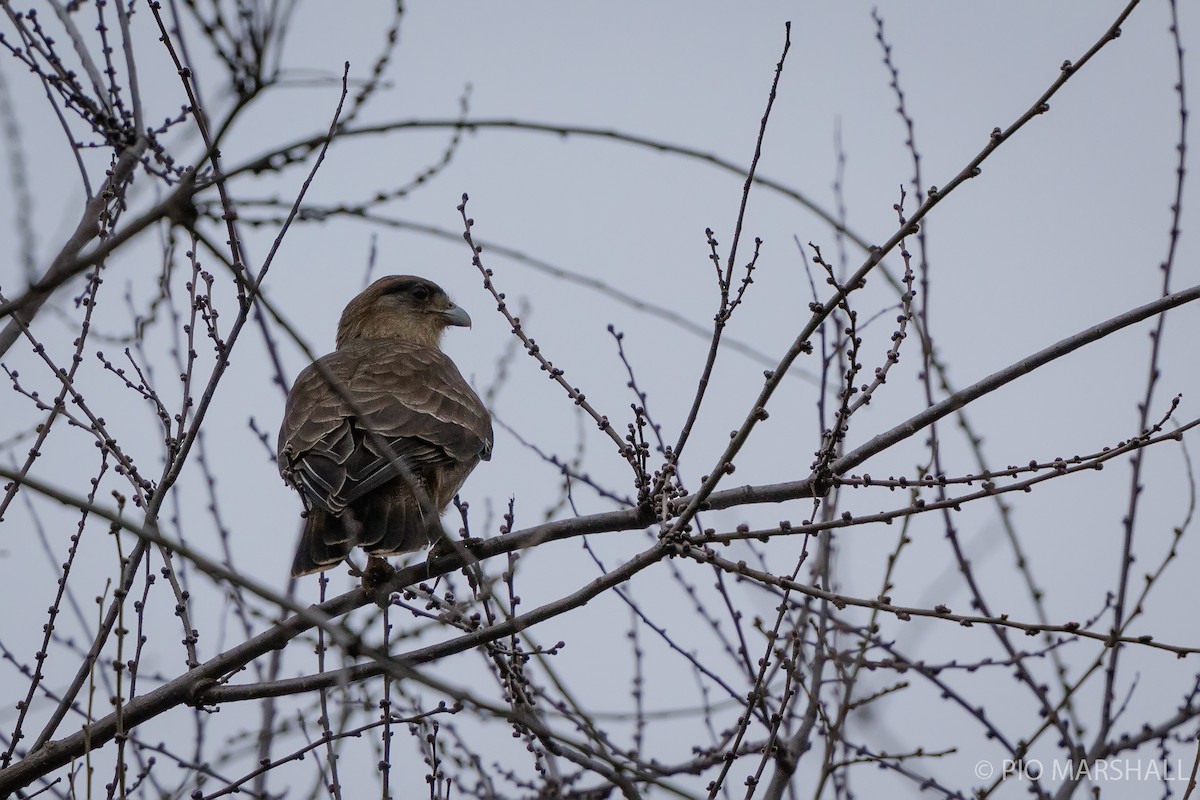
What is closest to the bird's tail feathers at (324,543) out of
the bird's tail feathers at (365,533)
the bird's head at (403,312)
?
the bird's tail feathers at (365,533)

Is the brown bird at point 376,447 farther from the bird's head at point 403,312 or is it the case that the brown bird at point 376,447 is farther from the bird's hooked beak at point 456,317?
the bird's hooked beak at point 456,317

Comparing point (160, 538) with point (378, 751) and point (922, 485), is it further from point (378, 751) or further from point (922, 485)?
point (378, 751)

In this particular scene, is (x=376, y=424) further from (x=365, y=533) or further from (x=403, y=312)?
(x=403, y=312)

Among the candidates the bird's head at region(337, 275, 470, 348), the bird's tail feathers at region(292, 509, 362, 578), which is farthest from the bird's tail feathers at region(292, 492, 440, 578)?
the bird's head at region(337, 275, 470, 348)

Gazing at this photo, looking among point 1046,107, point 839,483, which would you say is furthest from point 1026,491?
point 1046,107

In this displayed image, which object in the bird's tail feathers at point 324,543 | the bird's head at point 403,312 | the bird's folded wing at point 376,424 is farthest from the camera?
the bird's head at point 403,312

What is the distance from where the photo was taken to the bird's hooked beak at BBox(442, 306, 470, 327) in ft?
28.3

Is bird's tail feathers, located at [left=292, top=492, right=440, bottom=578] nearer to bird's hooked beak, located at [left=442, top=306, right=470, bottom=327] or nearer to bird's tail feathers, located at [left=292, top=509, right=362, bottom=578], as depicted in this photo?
bird's tail feathers, located at [left=292, top=509, right=362, bottom=578]

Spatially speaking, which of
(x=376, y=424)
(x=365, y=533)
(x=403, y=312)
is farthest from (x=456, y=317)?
(x=365, y=533)

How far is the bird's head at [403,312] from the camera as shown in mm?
8633

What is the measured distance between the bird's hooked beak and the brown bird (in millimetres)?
547

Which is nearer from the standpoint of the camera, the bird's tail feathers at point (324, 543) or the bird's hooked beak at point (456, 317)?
the bird's tail feathers at point (324, 543)

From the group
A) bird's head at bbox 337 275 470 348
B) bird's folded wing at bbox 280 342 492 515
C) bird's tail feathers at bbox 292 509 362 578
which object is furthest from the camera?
bird's head at bbox 337 275 470 348

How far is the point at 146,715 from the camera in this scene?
4215 mm
